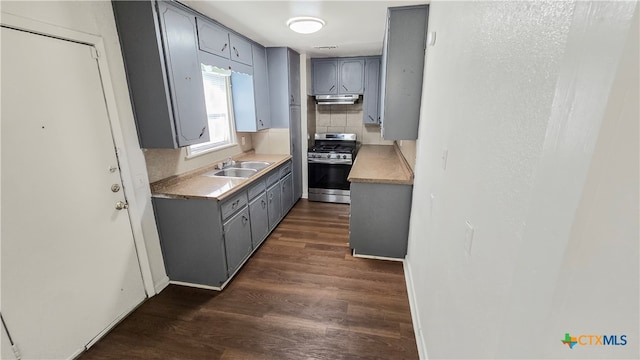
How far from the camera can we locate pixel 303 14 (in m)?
2.28

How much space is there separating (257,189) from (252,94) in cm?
134

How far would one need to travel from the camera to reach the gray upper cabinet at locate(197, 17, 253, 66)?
2320 millimetres

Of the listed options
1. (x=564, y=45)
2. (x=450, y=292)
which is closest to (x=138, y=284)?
(x=450, y=292)

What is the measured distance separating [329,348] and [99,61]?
8.08 feet

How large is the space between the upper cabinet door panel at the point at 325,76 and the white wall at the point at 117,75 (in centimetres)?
304

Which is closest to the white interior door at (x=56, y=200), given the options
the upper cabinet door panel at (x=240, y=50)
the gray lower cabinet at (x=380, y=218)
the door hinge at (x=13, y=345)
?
the door hinge at (x=13, y=345)

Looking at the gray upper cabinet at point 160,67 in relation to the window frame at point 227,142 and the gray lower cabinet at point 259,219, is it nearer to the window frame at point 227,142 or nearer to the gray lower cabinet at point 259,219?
the window frame at point 227,142

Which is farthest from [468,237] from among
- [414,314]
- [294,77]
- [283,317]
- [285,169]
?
[294,77]

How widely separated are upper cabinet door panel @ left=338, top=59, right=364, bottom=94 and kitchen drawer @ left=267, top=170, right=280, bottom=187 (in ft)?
6.54

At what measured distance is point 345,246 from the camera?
9.94ft

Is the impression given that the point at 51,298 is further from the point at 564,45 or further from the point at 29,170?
the point at 564,45

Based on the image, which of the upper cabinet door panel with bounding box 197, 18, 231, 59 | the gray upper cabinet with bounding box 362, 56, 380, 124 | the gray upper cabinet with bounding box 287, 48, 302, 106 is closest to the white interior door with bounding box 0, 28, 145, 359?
the upper cabinet door panel with bounding box 197, 18, 231, 59

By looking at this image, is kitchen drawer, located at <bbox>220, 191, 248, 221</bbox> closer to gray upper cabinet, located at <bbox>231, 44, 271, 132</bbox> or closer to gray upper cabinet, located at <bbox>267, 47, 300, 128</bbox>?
gray upper cabinet, located at <bbox>231, 44, 271, 132</bbox>

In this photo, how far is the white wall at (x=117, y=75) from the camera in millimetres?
1428
